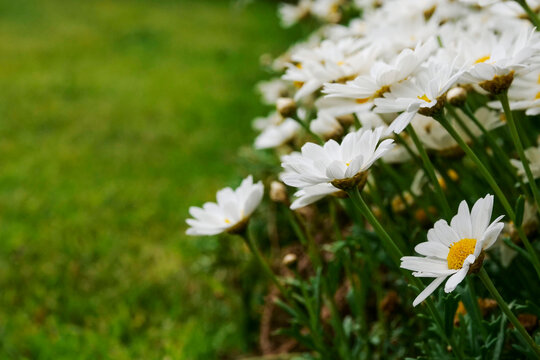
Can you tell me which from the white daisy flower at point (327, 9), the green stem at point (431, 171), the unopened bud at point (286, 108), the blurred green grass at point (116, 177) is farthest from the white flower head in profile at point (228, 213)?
the white daisy flower at point (327, 9)

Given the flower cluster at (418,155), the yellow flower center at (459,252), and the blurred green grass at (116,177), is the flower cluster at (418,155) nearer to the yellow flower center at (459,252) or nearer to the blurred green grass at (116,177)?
the yellow flower center at (459,252)

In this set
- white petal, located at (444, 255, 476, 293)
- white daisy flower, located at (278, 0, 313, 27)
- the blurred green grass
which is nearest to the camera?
white petal, located at (444, 255, 476, 293)

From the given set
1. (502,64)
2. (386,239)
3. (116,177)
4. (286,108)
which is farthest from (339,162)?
(116,177)

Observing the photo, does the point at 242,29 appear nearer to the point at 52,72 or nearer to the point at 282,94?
the point at 52,72

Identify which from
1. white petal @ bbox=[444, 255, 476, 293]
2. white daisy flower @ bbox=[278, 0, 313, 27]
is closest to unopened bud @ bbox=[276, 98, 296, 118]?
white petal @ bbox=[444, 255, 476, 293]

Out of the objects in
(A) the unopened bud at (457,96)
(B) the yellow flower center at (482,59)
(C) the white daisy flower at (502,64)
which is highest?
(C) the white daisy flower at (502,64)

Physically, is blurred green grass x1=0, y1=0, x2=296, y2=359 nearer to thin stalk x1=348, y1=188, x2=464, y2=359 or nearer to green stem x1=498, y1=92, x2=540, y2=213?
thin stalk x1=348, y1=188, x2=464, y2=359
